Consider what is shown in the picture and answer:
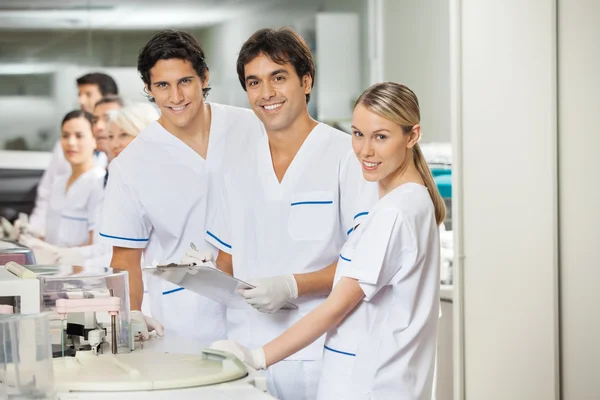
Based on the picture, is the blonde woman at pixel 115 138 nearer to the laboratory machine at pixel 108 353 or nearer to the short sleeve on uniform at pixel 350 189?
the short sleeve on uniform at pixel 350 189

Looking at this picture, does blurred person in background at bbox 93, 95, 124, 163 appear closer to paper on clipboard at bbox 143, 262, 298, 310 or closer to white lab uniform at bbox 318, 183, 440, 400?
paper on clipboard at bbox 143, 262, 298, 310

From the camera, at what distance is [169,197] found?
2.96 meters

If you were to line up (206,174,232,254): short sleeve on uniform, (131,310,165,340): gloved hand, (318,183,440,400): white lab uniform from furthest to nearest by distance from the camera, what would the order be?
1. (206,174,232,254): short sleeve on uniform
2. (131,310,165,340): gloved hand
3. (318,183,440,400): white lab uniform

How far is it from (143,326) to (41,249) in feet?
6.27

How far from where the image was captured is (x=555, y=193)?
320 cm

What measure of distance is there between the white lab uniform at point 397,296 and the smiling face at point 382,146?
0.36 ft

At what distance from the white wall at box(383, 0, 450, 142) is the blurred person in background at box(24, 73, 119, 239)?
1.23 meters

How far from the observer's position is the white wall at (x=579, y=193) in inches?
121

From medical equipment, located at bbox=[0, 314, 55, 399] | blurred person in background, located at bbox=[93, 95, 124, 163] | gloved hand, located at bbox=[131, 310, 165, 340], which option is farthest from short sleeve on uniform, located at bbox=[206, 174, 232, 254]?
medical equipment, located at bbox=[0, 314, 55, 399]

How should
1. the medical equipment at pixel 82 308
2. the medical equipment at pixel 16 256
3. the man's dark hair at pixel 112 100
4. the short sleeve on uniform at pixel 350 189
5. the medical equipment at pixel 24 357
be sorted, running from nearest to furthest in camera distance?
the medical equipment at pixel 24 357 → the medical equipment at pixel 82 308 → the medical equipment at pixel 16 256 → the short sleeve on uniform at pixel 350 189 → the man's dark hair at pixel 112 100

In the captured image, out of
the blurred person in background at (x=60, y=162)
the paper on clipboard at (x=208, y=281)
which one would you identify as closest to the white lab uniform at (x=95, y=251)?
the blurred person in background at (x=60, y=162)

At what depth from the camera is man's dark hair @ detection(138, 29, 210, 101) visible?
2.91 metres

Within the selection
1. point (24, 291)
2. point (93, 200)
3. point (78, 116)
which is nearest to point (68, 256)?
point (93, 200)

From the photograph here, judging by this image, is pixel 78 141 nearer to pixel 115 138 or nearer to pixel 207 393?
pixel 115 138
